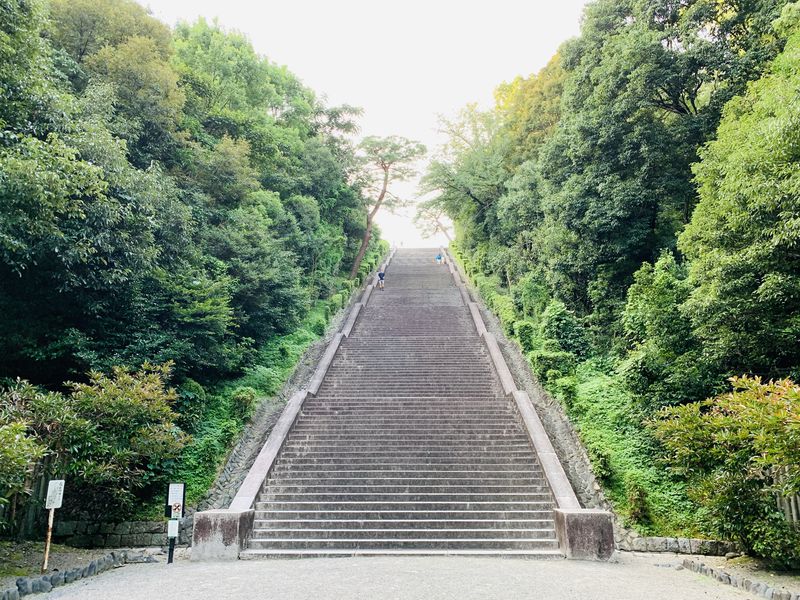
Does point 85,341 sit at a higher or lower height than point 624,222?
lower

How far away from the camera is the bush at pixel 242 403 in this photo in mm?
11828

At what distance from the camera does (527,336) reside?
1570 centimetres

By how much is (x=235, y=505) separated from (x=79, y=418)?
3007 mm

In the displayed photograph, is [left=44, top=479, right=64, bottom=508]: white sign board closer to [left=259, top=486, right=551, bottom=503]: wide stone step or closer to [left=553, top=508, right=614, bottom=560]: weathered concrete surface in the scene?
[left=259, top=486, right=551, bottom=503]: wide stone step

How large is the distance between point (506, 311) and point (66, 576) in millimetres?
15420

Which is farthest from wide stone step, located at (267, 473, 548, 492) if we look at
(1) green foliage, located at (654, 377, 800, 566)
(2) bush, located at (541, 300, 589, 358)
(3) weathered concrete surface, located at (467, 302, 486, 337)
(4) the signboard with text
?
(3) weathered concrete surface, located at (467, 302, 486, 337)

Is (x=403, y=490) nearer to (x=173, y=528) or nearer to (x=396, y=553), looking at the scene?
(x=396, y=553)

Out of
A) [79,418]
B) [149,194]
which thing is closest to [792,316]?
[79,418]

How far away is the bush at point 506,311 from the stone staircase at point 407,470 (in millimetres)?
2395

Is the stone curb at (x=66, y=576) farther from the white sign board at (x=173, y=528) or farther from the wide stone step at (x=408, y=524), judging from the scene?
the wide stone step at (x=408, y=524)

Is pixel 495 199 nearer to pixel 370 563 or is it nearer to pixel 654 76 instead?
pixel 654 76

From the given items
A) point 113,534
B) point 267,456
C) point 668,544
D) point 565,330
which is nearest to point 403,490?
point 267,456

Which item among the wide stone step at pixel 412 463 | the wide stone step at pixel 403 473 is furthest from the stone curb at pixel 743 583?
the wide stone step at pixel 412 463

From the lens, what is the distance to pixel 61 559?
25.6 feet
